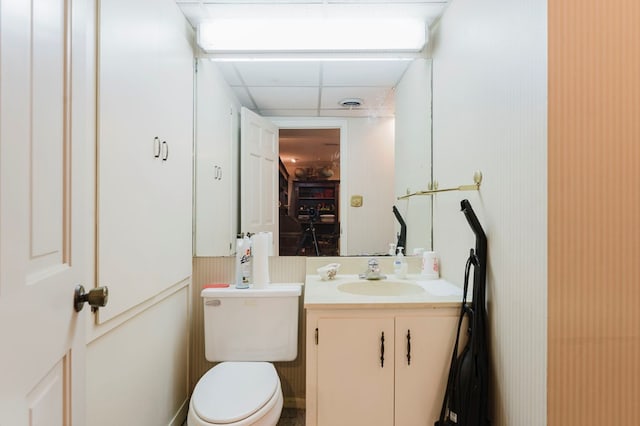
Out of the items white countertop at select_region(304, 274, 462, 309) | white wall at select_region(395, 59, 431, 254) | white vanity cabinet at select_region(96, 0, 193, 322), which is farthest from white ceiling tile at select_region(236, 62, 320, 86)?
white countertop at select_region(304, 274, 462, 309)

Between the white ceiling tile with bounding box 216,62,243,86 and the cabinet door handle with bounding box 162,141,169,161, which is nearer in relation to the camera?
the cabinet door handle with bounding box 162,141,169,161

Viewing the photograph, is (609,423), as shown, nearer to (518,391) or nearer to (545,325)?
(518,391)

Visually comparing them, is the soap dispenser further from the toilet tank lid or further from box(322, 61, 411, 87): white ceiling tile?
box(322, 61, 411, 87): white ceiling tile

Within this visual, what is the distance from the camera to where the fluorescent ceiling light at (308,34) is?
173 cm

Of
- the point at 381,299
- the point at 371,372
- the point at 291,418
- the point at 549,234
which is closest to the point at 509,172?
the point at 549,234

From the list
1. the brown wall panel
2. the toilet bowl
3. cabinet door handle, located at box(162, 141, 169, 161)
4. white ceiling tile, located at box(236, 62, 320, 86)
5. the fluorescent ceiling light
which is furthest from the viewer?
white ceiling tile, located at box(236, 62, 320, 86)

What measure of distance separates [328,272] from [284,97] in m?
1.10

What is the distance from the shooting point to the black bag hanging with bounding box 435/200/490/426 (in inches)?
46.6

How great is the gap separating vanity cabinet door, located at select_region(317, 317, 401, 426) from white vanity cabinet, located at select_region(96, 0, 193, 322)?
771 mm

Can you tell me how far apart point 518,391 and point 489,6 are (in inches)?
55.9

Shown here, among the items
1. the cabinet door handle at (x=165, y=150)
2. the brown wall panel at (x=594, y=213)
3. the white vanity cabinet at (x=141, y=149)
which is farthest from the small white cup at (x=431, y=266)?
the cabinet door handle at (x=165, y=150)

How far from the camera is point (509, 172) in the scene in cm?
112

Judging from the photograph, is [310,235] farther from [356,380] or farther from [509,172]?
[509,172]

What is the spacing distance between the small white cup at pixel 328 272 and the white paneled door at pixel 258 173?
39cm
